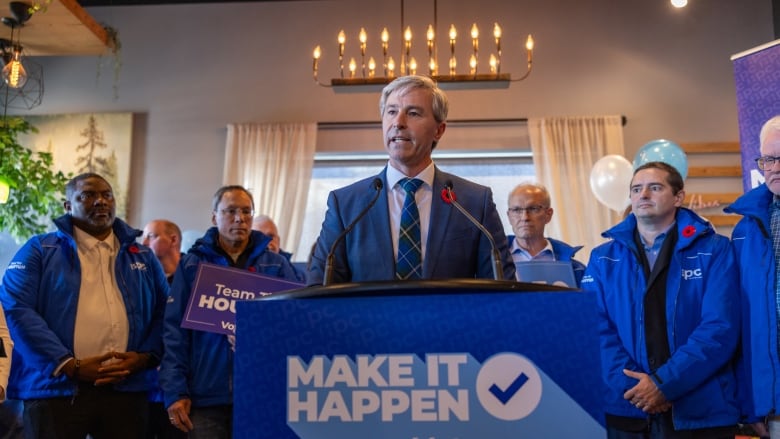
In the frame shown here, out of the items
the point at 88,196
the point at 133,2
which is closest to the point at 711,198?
the point at 88,196

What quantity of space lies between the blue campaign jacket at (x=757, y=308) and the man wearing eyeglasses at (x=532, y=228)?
1039 millimetres

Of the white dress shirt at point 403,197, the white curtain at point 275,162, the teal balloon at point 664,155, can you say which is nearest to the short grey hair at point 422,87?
the white dress shirt at point 403,197

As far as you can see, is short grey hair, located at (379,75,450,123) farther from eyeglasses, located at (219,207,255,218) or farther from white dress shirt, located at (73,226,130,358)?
white dress shirt, located at (73,226,130,358)

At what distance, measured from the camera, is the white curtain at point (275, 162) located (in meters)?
6.92

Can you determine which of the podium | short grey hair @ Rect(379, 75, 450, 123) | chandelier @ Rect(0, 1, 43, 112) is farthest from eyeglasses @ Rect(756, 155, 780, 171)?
chandelier @ Rect(0, 1, 43, 112)

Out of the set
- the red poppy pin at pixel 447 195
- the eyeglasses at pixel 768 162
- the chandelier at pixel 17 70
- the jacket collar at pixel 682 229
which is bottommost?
the red poppy pin at pixel 447 195

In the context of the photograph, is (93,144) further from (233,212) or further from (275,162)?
(233,212)

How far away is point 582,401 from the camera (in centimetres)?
109

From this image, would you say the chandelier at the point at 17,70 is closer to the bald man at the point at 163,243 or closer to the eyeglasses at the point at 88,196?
the bald man at the point at 163,243

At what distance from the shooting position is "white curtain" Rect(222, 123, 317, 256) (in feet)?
22.7

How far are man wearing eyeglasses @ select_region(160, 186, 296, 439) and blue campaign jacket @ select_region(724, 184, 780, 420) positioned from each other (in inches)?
72.3

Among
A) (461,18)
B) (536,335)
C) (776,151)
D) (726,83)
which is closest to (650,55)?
(726,83)

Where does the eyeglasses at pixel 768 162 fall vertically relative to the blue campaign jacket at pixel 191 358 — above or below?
above

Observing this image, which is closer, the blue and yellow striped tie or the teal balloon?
the blue and yellow striped tie
